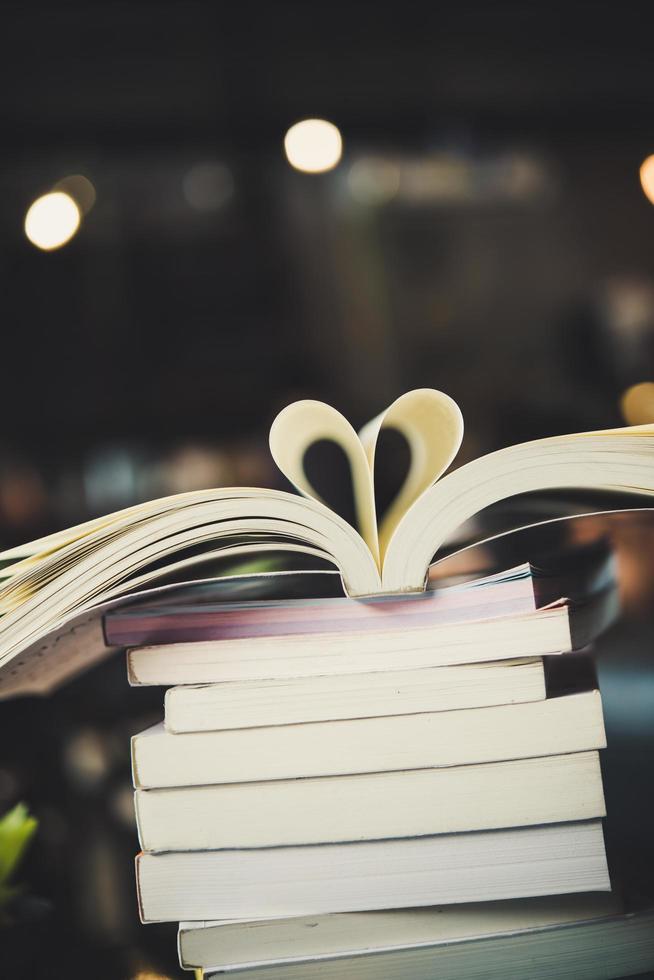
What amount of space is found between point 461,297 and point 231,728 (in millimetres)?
2049

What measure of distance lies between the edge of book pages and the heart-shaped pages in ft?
0.16

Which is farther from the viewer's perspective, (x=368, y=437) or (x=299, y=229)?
(x=299, y=229)

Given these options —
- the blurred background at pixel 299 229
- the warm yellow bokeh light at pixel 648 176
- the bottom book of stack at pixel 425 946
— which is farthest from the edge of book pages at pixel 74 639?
the warm yellow bokeh light at pixel 648 176

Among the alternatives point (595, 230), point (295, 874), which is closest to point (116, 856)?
point (295, 874)

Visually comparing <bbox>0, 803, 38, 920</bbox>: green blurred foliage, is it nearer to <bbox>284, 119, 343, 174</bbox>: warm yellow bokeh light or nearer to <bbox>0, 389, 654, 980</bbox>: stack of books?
<bbox>0, 389, 654, 980</bbox>: stack of books

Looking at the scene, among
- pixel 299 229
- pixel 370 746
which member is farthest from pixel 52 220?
pixel 370 746

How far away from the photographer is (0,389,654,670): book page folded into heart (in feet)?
1.55

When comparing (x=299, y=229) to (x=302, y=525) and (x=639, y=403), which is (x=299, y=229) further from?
(x=302, y=525)

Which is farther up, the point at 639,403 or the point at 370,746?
the point at 639,403

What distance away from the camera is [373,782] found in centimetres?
48

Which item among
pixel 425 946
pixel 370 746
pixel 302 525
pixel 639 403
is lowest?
pixel 425 946

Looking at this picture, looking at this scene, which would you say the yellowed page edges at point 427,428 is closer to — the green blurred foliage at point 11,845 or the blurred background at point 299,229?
the green blurred foliage at point 11,845

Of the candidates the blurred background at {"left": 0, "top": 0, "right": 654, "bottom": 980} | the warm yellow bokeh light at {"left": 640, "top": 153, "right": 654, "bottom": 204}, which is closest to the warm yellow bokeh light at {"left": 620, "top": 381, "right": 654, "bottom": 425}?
the blurred background at {"left": 0, "top": 0, "right": 654, "bottom": 980}

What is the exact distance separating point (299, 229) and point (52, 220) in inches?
27.9
